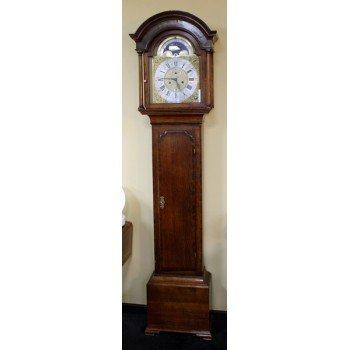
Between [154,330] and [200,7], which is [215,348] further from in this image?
[200,7]

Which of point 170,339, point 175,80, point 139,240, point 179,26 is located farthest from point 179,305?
point 179,26

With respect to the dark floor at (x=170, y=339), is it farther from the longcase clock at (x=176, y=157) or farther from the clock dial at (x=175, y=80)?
the clock dial at (x=175, y=80)

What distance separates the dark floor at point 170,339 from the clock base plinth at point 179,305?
0.11ft

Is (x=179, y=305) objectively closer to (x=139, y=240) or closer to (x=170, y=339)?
(x=170, y=339)

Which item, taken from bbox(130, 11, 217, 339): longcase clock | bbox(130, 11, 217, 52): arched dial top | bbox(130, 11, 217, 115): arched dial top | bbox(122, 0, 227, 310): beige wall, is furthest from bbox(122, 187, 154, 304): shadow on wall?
bbox(130, 11, 217, 52): arched dial top

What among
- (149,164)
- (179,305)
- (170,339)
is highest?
(149,164)

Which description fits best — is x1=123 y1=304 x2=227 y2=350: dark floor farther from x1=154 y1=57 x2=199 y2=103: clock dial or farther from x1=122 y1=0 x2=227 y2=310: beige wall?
x1=154 y1=57 x2=199 y2=103: clock dial

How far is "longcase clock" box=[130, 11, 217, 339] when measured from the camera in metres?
2.08

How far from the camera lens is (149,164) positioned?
2.42 meters

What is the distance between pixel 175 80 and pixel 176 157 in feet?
1.44
